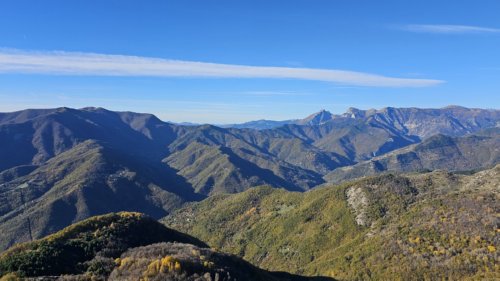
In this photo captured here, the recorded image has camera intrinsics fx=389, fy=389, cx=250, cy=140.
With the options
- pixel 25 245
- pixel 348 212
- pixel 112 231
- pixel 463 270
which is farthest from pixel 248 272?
pixel 348 212

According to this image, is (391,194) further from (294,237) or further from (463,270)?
(463,270)

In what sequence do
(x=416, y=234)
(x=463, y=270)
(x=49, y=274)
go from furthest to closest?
(x=416, y=234)
(x=463, y=270)
(x=49, y=274)

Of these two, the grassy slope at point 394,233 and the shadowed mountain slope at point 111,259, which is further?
the grassy slope at point 394,233

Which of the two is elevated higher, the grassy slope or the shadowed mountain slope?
the shadowed mountain slope

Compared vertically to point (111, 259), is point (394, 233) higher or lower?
lower

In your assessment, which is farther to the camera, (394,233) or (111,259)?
(394,233)

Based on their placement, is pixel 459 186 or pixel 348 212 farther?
pixel 348 212

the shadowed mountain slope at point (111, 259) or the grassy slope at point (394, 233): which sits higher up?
the shadowed mountain slope at point (111, 259)

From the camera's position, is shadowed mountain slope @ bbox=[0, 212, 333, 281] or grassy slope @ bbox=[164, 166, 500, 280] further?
grassy slope @ bbox=[164, 166, 500, 280]
